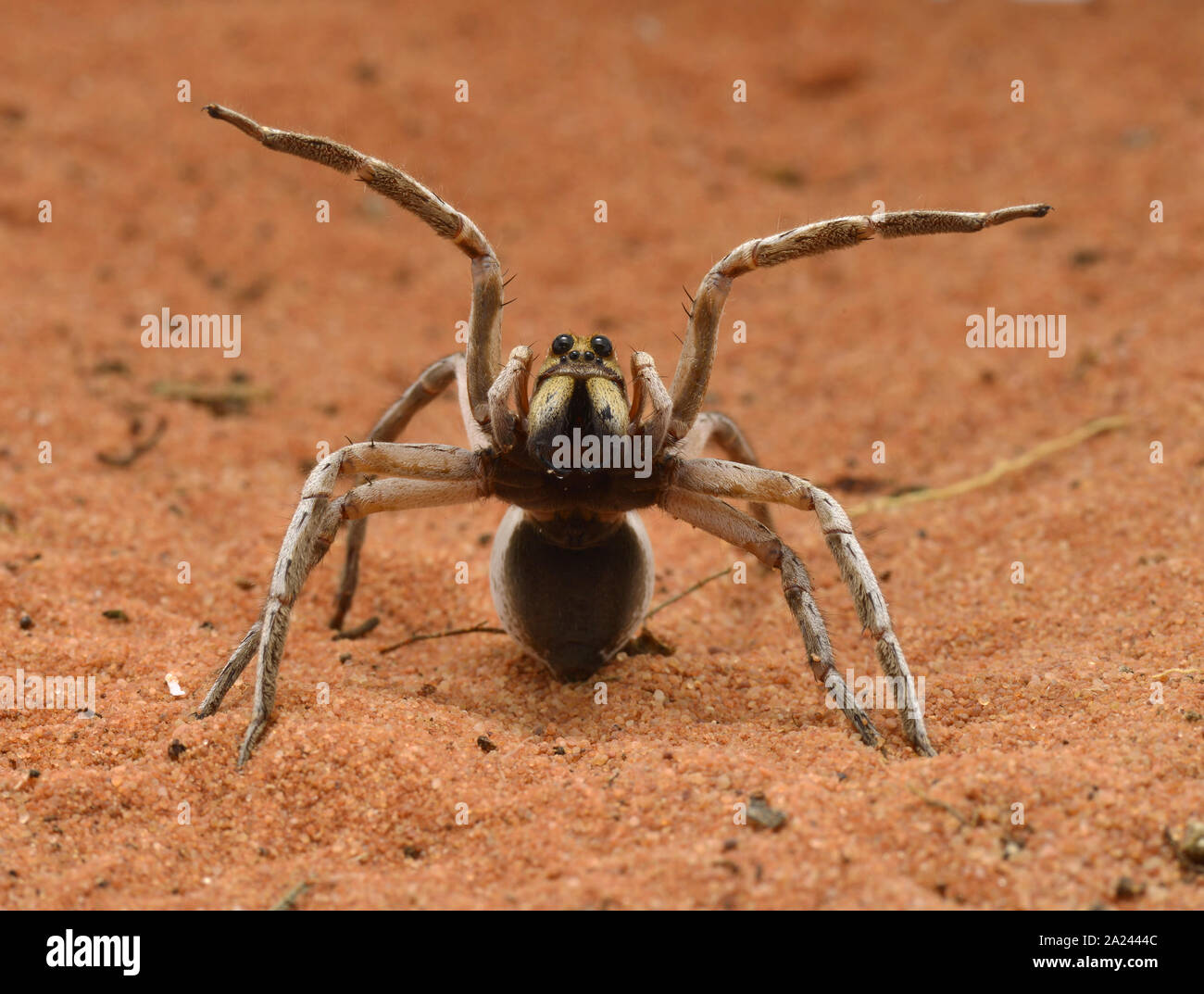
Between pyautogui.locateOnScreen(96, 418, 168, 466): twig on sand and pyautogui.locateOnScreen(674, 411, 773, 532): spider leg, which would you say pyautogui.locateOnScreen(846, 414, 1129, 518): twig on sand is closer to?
pyautogui.locateOnScreen(674, 411, 773, 532): spider leg

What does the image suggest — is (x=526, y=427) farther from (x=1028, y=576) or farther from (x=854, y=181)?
(x=854, y=181)

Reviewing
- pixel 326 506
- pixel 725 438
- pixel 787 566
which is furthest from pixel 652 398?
pixel 725 438

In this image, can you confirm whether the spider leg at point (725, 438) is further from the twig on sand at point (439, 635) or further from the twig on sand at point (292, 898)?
the twig on sand at point (292, 898)

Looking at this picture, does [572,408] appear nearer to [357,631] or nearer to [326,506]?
[326,506]

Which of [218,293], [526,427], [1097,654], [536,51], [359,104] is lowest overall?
[1097,654]

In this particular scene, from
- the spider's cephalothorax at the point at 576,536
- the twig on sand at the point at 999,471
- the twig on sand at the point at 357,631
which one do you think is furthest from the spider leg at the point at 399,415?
the twig on sand at the point at 999,471
